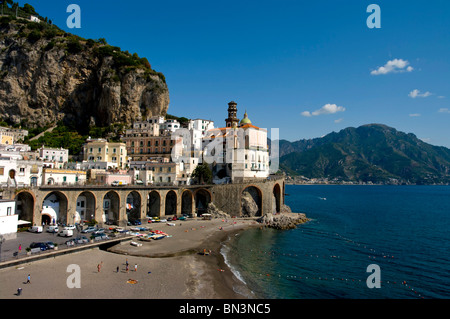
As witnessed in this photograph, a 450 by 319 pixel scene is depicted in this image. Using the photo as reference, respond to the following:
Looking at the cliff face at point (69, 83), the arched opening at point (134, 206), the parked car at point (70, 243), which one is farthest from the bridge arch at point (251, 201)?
the cliff face at point (69, 83)

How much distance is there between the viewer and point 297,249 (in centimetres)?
4847

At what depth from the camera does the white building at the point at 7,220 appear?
38469mm

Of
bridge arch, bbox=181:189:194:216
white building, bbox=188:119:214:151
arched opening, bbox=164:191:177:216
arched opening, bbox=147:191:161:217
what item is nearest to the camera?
arched opening, bbox=147:191:161:217

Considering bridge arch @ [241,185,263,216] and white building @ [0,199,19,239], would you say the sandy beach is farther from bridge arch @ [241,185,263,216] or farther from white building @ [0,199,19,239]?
bridge arch @ [241,185,263,216]

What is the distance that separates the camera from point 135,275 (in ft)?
106

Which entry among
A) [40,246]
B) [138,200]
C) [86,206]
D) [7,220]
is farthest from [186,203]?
[40,246]

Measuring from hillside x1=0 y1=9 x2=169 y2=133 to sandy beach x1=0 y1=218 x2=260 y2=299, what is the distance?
66.7 meters

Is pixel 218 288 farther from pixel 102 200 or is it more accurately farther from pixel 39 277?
pixel 102 200

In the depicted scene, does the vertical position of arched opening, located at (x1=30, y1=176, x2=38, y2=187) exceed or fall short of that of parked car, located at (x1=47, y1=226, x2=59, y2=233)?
it exceeds it

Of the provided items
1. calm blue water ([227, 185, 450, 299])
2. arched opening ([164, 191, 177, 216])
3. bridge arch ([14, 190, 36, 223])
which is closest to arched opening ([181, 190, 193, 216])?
arched opening ([164, 191, 177, 216])

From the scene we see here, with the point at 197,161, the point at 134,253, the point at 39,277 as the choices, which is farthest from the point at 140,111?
the point at 39,277

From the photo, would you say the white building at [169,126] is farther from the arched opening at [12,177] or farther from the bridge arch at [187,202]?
the arched opening at [12,177]

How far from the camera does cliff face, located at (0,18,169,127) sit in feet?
322
